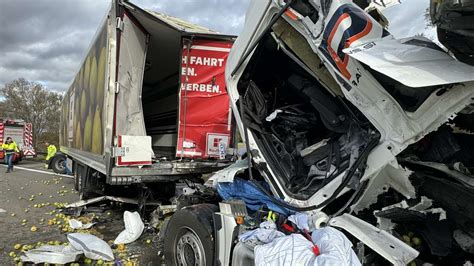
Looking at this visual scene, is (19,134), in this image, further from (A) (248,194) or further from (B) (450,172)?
(B) (450,172)

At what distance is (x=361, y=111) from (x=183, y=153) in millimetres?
3818

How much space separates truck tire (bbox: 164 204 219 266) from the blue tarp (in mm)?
207

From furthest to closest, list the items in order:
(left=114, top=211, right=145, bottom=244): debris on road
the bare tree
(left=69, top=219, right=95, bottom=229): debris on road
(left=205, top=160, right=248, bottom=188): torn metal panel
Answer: the bare tree, (left=69, top=219, right=95, bottom=229): debris on road, (left=114, top=211, right=145, bottom=244): debris on road, (left=205, top=160, right=248, bottom=188): torn metal panel

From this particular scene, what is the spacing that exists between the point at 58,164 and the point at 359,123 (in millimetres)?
16546

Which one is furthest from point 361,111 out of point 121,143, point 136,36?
point 136,36

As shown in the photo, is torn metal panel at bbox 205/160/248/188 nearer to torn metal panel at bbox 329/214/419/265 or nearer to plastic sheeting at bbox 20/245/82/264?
torn metal panel at bbox 329/214/419/265

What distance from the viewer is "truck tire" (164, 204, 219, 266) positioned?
321cm

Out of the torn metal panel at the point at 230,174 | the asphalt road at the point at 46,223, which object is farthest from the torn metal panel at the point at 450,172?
the asphalt road at the point at 46,223

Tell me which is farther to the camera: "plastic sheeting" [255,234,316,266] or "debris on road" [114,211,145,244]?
"debris on road" [114,211,145,244]

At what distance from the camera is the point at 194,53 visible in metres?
5.76

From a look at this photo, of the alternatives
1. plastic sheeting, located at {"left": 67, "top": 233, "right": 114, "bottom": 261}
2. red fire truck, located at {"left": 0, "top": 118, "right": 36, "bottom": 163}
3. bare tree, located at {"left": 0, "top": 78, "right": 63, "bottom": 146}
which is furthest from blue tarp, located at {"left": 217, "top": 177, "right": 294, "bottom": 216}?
bare tree, located at {"left": 0, "top": 78, "right": 63, "bottom": 146}

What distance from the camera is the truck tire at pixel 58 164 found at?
53.4 ft

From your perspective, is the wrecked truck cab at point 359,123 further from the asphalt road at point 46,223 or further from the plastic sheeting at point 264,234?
the asphalt road at point 46,223

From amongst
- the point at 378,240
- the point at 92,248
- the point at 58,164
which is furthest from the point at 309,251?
the point at 58,164
